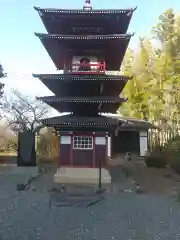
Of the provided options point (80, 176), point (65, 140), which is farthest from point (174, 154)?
point (65, 140)

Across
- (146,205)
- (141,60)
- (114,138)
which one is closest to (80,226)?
(146,205)

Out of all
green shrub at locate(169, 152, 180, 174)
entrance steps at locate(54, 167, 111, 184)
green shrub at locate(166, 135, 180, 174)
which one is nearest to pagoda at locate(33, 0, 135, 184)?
entrance steps at locate(54, 167, 111, 184)

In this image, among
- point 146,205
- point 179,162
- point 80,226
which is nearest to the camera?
point 80,226

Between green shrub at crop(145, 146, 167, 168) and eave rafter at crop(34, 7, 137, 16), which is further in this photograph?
green shrub at crop(145, 146, 167, 168)

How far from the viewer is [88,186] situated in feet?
55.8

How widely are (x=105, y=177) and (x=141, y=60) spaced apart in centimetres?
2179

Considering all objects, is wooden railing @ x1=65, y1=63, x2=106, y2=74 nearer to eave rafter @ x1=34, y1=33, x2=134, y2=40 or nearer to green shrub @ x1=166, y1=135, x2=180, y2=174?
eave rafter @ x1=34, y1=33, x2=134, y2=40

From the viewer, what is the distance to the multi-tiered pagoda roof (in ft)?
59.2

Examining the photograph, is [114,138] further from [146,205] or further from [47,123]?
[146,205]

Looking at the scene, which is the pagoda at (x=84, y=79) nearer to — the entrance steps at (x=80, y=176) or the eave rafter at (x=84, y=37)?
the eave rafter at (x=84, y=37)

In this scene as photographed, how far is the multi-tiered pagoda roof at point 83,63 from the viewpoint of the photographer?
18031 mm

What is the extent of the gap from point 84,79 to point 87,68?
1.65 metres

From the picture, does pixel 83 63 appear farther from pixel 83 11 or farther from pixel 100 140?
pixel 100 140

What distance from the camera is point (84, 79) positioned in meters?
17.8
